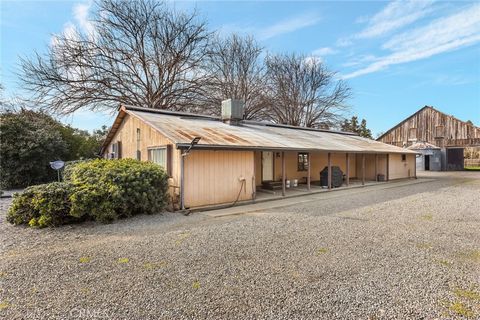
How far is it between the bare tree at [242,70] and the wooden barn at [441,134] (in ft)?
60.0

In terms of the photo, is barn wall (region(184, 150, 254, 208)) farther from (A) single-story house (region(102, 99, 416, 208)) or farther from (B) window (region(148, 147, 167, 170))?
(B) window (region(148, 147, 167, 170))

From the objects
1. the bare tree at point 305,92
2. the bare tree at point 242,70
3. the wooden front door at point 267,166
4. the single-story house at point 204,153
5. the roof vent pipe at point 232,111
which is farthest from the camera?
the bare tree at point 305,92

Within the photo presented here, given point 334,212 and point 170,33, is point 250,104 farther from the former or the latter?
point 334,212

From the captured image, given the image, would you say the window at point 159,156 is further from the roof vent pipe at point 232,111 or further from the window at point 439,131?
the window at point 439,131

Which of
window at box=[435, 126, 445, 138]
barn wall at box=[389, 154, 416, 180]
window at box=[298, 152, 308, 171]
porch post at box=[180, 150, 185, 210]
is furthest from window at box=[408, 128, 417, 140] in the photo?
porch post at box=[180, 150, 185, 210]

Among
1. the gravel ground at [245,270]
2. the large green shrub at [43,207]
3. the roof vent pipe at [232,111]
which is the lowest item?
the gravel ground at [245,270]

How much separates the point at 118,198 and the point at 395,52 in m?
15.6

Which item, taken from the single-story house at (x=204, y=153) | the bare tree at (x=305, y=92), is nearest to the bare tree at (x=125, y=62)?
the single-story house at (x=204, y=153)

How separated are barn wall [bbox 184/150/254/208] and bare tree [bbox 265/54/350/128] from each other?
18044 mm

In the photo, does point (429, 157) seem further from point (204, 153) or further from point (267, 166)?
point (204, 153)

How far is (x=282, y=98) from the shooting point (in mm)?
26922

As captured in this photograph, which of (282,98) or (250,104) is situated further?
(282,98)

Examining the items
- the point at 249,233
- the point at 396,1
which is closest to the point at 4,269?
the point at 249,233

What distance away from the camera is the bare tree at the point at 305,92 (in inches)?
1074
